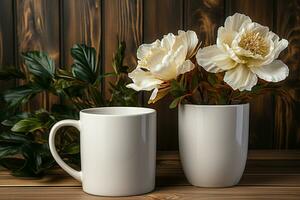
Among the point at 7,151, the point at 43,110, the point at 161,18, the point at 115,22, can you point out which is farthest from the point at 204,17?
the point at 7,151

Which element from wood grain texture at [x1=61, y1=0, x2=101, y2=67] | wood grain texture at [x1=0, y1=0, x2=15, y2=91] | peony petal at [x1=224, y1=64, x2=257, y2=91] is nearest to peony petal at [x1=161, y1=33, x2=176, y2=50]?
peony petal at [x1=224, y1=64, x2=257, y2=91]

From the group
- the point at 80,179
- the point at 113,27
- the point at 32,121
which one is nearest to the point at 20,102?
the point at 32,121

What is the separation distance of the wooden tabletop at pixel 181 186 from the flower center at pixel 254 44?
0.79 ft

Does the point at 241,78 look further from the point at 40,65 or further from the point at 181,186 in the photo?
the point at 40,65

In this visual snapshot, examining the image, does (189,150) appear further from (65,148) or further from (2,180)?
(2,180)

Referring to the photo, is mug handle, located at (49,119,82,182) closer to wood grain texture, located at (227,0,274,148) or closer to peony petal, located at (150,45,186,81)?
peony petal, located at (150,45,186,81)

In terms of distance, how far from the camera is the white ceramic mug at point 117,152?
0.81m

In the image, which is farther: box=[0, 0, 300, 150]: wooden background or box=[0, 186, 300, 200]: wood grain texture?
box=[0, 0, 300, 150]: wooden background

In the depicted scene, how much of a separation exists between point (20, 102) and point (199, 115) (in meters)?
0.36

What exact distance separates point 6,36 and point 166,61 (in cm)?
52

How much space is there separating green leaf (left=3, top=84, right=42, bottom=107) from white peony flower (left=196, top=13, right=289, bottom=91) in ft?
1.16

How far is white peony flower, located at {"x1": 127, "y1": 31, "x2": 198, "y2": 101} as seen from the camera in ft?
2.72

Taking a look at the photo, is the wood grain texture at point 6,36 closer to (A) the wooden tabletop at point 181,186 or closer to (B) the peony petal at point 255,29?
(A) the wooden tabletop at point 181,186

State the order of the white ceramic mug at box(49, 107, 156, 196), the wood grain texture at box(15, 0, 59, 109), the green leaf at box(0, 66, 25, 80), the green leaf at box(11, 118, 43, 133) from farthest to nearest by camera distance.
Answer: the wood grain texture at box(15, 0, 59, 109), the green leaf at box(0, 66, 25, 80), the green leaf at box(11, 118, 43, 133), the white ceramic mug at box(49, 107, 156, 196)
